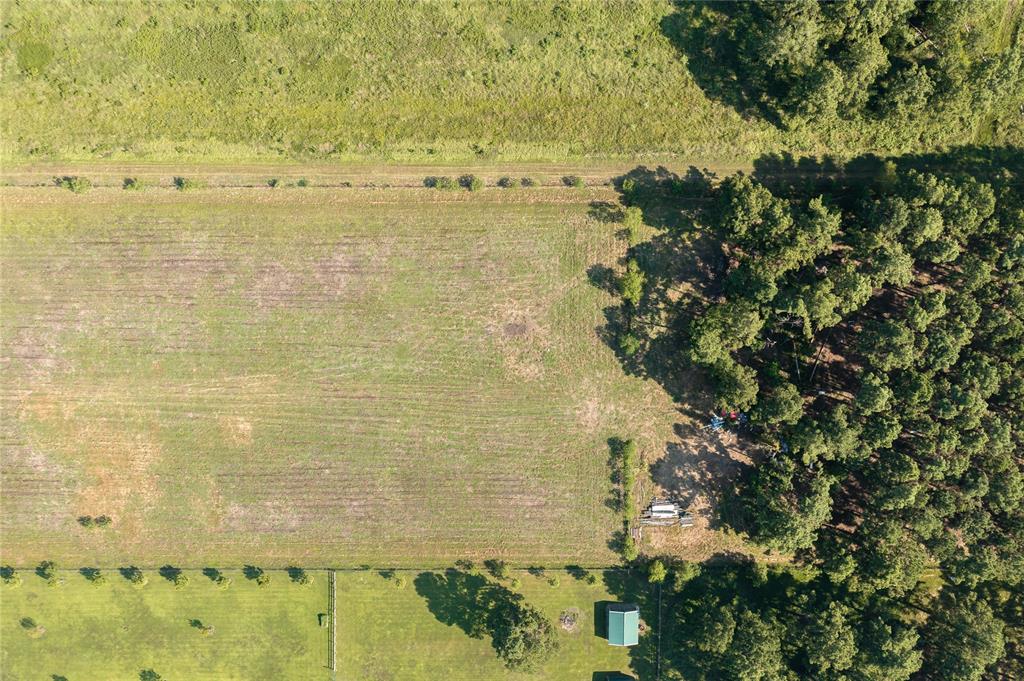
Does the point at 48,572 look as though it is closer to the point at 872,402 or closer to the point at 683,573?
the point at 683,573

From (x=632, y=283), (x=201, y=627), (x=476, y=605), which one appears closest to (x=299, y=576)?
(x=201, y=627)

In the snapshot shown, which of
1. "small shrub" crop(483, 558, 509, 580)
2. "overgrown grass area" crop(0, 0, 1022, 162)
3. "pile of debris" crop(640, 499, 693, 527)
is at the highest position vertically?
"overgrown grass area" crop(0, 0, 1022, 162)

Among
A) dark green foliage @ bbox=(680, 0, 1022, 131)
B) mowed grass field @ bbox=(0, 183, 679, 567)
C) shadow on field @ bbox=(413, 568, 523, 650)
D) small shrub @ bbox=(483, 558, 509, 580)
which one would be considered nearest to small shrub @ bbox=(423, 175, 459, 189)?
mowed grass field @ bbox=(0, 183, 679, 567)

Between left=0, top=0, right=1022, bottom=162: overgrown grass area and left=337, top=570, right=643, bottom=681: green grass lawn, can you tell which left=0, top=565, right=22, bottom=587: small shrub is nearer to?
left=337, top=570, right=643, bottom=681: green grass lawn

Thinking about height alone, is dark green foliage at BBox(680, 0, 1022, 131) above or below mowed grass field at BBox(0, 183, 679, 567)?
above

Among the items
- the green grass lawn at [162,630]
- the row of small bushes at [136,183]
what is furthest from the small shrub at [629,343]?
the green grass lawn at [162,630]

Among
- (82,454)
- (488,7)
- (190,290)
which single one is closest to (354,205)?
(190,290)

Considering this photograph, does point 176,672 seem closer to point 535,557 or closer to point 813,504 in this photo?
point 535,557
